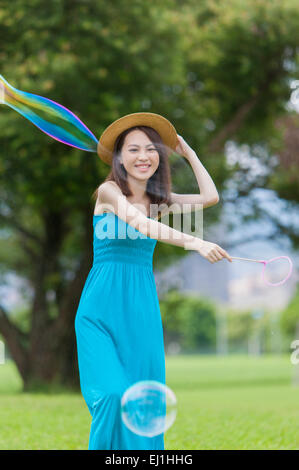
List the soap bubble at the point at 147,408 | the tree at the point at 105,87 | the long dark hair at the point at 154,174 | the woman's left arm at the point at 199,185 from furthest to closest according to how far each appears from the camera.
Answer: the tree at the point at 105,87
the woman's left arm at the point at 199,185
the long dark hair at the point at 154,174
the soap bubble at the point at 147,408

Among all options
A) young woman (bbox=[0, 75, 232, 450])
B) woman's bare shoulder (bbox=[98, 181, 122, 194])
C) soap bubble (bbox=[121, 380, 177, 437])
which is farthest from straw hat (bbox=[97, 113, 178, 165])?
soap bubble (bbox=[121, 380, 177, 437])

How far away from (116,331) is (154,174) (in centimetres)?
96

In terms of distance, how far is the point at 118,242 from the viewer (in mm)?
3727

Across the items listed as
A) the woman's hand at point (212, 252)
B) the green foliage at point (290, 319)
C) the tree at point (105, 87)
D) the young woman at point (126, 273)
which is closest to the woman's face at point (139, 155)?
the young woman at point (126, 273)

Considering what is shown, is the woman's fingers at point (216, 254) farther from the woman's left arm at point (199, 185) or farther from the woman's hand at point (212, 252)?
the woman's left arm at point (199, 185)

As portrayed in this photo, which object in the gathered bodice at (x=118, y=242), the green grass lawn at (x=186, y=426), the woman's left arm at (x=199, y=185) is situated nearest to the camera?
the gathered bodice at (x=118, y=242)

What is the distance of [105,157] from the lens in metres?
4.04

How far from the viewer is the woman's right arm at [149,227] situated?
319 cm

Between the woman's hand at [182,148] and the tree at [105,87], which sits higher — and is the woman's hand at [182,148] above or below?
below

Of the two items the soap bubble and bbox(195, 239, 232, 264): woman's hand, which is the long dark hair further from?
the soap bubble

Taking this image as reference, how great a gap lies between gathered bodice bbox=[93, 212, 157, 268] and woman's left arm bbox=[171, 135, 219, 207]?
43 centimetres

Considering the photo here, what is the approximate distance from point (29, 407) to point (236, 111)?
888cm

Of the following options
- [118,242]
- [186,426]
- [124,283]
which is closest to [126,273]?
[124,283]

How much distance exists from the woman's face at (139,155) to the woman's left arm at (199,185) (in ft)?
0.90
